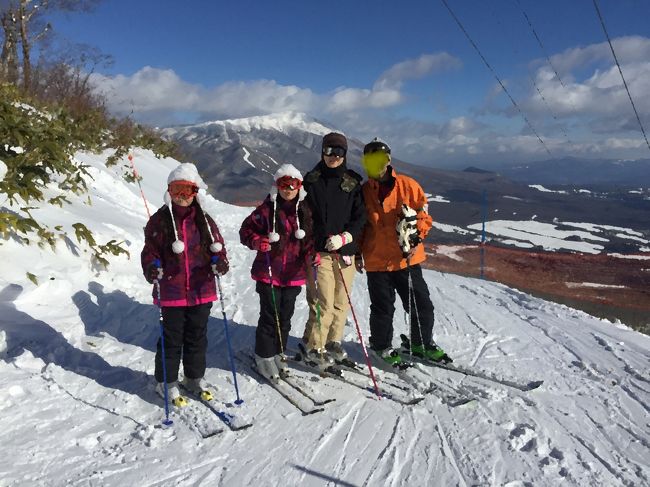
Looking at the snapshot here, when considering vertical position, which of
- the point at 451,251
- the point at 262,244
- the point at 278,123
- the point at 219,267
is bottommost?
the point at 451,251

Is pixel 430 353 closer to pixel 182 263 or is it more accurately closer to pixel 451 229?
pixel 182 263

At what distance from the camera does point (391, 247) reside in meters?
4.87

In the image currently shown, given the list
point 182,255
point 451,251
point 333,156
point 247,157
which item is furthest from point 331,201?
point 247,157

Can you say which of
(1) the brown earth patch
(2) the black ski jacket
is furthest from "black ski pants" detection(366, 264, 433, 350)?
(1) the brown earth patch

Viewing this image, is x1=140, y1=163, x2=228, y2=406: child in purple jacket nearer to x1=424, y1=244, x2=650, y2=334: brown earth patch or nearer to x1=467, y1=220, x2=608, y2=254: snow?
x1=424, y1=244, x2=650, y2=334: brown earth patch

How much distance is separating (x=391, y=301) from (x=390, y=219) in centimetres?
88

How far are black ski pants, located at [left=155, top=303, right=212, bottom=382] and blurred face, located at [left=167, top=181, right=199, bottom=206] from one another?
885mm

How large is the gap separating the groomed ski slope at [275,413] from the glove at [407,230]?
4.52 feet

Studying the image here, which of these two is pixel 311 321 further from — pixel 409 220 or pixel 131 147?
pixel 131 147

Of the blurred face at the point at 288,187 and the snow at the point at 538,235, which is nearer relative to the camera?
the blurred face at the point at 288,187

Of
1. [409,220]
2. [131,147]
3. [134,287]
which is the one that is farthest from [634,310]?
[131,147]

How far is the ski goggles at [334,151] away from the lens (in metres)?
4.38

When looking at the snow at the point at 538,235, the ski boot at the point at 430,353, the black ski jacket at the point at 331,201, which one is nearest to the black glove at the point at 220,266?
the black ski jacket at the point at 331,201

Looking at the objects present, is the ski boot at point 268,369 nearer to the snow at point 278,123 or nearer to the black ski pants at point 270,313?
the black ski pants at point 270,313
